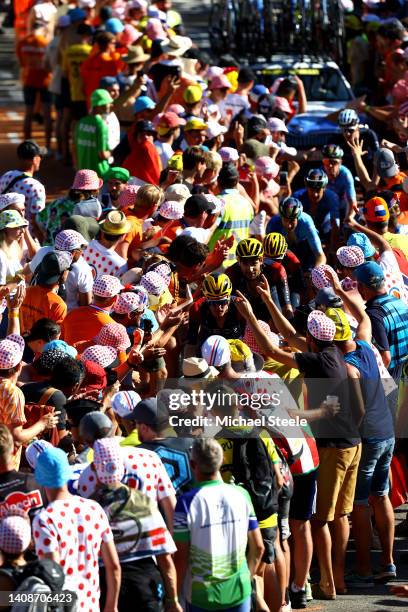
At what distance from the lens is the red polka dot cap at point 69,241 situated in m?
10.4

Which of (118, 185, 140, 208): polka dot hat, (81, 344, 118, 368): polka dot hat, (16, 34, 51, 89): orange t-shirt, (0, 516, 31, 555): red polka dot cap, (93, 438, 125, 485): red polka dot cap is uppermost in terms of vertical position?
(16, 34, 51, 89): orange t-shirt

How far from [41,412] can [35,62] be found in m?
12.6

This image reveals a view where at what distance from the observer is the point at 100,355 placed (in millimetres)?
9016

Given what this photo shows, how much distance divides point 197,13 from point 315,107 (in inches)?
529

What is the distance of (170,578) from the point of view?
730 centimetres

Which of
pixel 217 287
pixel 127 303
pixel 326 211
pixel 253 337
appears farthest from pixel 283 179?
pixel 127 303

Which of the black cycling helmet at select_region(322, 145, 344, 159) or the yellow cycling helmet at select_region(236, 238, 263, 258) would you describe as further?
the black cycling helmet at select_region(322, 145, 344, 159)

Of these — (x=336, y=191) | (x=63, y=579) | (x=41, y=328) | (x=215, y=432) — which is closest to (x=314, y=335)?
(x=215, y=432)

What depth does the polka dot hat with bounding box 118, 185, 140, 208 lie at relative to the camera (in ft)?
39.5

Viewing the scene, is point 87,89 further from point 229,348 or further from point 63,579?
point 63,579

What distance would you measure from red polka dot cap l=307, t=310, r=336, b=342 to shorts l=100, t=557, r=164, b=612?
2229 millimetres

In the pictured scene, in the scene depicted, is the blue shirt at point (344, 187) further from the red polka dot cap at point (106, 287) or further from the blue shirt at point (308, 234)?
the red polka dot cap at point (106, 287)

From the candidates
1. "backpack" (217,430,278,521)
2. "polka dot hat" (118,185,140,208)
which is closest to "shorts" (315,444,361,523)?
"backpack" (217,430,278,521)

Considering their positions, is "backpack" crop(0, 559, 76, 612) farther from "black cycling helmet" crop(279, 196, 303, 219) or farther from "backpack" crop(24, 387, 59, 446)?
"black cycling helmet" crop(279, 196, 303, 219)
